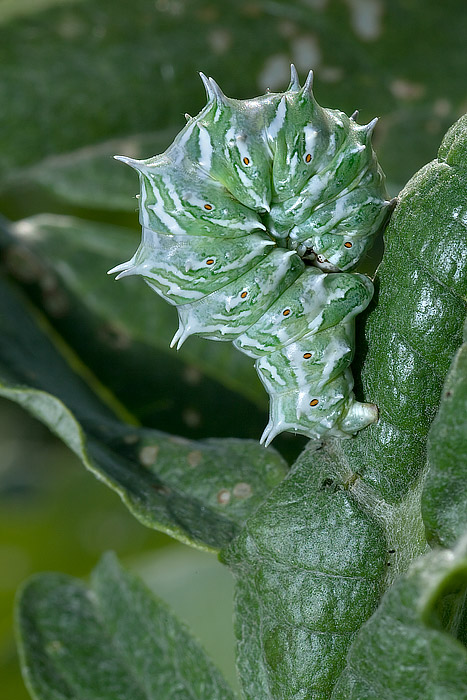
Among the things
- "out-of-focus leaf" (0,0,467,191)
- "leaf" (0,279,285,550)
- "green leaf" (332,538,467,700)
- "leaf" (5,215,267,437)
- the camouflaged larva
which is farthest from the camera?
"out-of-focus leaf" (0,0,467,191)

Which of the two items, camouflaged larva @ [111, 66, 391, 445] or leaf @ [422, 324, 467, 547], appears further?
camouflaged larva @ [111, 66, 391, 445]

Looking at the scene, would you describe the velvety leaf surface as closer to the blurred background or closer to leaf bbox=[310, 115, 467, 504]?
leaf bbox=[310, 115, 467, 504]

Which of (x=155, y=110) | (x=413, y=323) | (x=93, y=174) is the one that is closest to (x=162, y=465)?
(x=413, y=323)

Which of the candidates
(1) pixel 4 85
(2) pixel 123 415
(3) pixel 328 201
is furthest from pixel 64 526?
(3) pixel 328 201

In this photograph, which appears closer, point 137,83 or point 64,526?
point 137,83

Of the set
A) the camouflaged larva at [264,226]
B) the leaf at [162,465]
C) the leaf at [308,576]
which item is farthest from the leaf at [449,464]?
the leaf at [162,465]

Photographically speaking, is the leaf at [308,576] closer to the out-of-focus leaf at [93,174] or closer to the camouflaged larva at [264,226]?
the camouflaged larva at [264,226]

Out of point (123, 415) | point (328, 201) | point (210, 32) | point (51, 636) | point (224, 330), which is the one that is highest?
point (210, 32)

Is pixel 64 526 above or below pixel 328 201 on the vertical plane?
below

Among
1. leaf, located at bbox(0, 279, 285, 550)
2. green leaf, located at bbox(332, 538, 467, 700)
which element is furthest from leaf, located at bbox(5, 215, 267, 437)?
green leaf, located at bbox(332, 538, 467, 700)

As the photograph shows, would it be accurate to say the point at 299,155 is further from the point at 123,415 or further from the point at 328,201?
the point at 123,415
